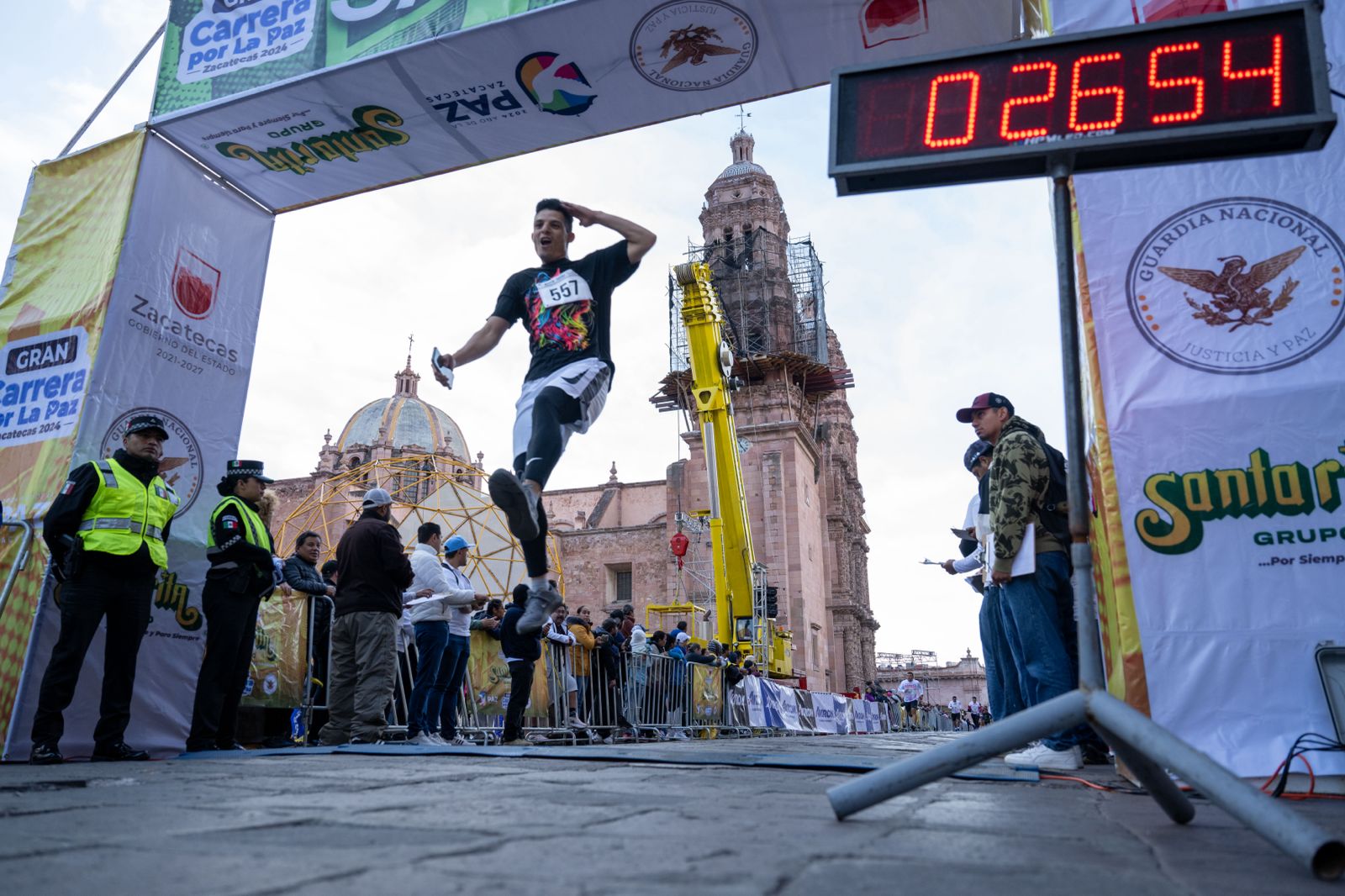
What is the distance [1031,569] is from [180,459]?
560 cm

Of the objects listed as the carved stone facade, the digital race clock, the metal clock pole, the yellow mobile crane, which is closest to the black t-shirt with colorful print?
the digital race clock

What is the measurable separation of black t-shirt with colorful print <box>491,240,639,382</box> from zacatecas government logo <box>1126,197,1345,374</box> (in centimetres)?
282

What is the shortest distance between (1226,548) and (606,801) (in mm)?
2835

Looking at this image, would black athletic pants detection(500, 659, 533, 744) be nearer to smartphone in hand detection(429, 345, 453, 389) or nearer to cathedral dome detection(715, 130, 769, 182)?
smartphone in hand detection(429, 345, 453, 389)

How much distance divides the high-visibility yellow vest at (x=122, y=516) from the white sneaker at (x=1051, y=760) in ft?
15.7

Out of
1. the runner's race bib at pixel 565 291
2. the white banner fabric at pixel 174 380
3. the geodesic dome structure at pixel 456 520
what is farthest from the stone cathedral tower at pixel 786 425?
the runner's race bib at pixel 565 291

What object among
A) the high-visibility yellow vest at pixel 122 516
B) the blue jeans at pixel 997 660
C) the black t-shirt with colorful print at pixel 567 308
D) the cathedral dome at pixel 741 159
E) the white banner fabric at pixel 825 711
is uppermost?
the cathedral dome at pixel 741 159

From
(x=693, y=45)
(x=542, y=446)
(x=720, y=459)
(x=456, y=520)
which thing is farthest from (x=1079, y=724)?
(x=456, y=520)

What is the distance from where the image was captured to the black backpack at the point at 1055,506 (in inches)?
197

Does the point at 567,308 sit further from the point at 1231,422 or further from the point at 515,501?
the point at 1231,422

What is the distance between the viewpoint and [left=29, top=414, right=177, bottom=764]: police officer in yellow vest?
515cm

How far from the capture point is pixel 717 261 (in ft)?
149

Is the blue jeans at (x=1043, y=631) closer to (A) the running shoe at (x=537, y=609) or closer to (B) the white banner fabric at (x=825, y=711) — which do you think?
(A) the running shoe at (x=537, y=609)

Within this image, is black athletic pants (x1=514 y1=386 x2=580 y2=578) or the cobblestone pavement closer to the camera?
the cobblestone pavement
